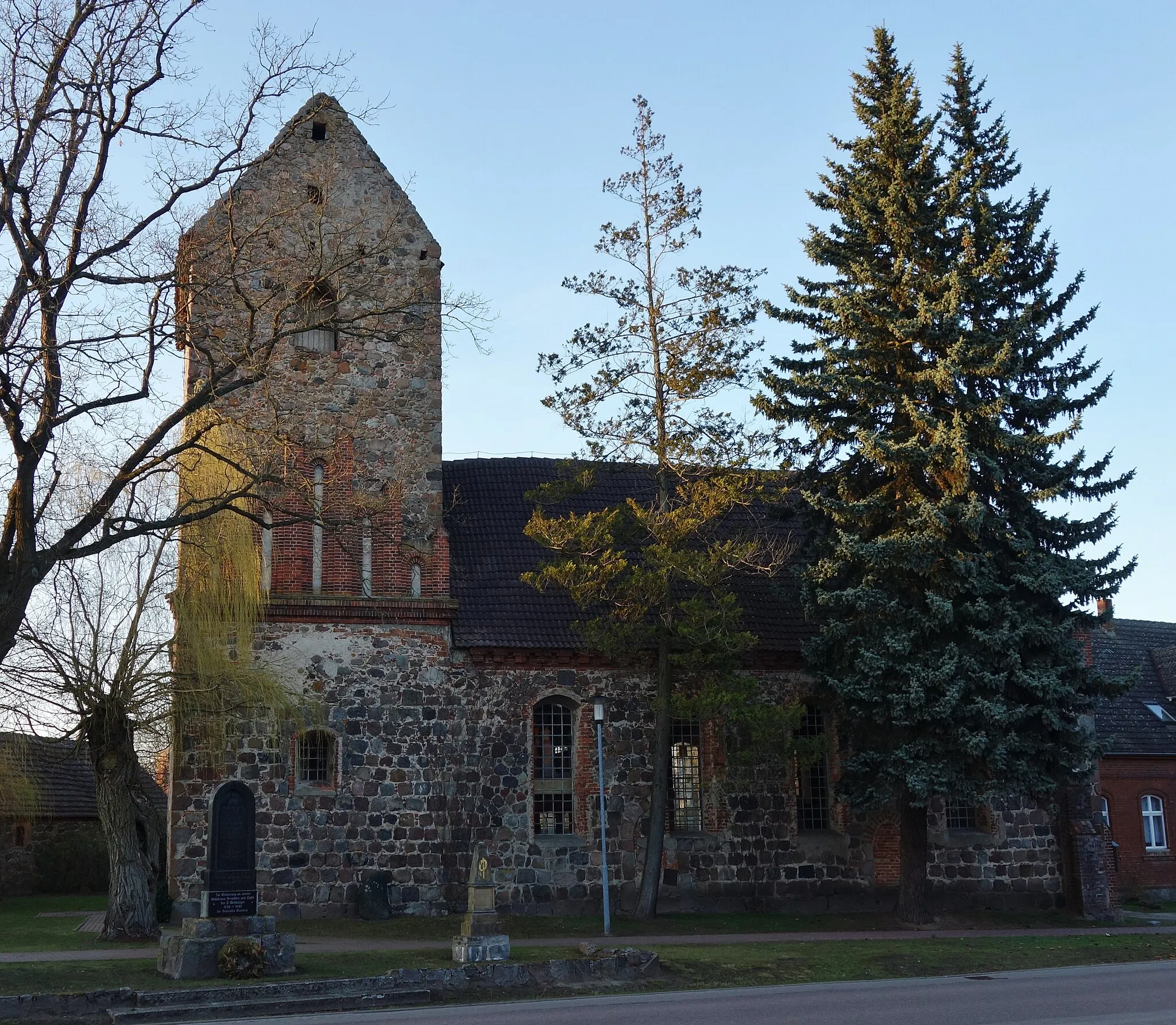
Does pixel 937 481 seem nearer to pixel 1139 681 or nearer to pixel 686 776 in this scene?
pixel 686 776

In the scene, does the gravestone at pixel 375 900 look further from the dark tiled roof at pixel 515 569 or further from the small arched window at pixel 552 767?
the dark tiled roof at pixel 515 569

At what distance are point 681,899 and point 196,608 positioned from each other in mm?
10787

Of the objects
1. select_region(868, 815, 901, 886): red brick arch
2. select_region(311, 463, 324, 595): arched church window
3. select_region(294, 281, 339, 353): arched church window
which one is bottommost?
select_region(868, 815, 901, 886): red brick arch

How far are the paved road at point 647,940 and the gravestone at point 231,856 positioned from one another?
154 cm

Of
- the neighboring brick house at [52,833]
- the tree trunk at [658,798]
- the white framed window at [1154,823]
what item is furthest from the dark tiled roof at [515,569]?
the white framed window at [1154,823]

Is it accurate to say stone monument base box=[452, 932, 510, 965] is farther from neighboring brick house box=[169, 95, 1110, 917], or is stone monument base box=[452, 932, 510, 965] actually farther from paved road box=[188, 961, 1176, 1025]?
neighboring brick house box=[169, 95, 1110, 917]

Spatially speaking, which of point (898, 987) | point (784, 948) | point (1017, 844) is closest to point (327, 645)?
point (784, 948)

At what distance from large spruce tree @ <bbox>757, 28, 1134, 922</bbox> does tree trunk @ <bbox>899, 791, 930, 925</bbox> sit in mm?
41

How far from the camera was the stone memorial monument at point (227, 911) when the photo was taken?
14961mm

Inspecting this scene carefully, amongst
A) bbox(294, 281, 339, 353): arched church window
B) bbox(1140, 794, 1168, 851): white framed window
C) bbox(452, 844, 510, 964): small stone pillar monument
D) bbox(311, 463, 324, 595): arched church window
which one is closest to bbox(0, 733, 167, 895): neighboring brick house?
bbox(311, 463, 324, 595): arched church window

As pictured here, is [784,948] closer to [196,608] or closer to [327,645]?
[327,645]

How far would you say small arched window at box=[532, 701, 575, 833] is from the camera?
23.3 m

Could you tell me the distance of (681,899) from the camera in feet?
76.6

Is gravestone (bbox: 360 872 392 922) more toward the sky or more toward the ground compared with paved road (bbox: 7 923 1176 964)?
more toward the sky
